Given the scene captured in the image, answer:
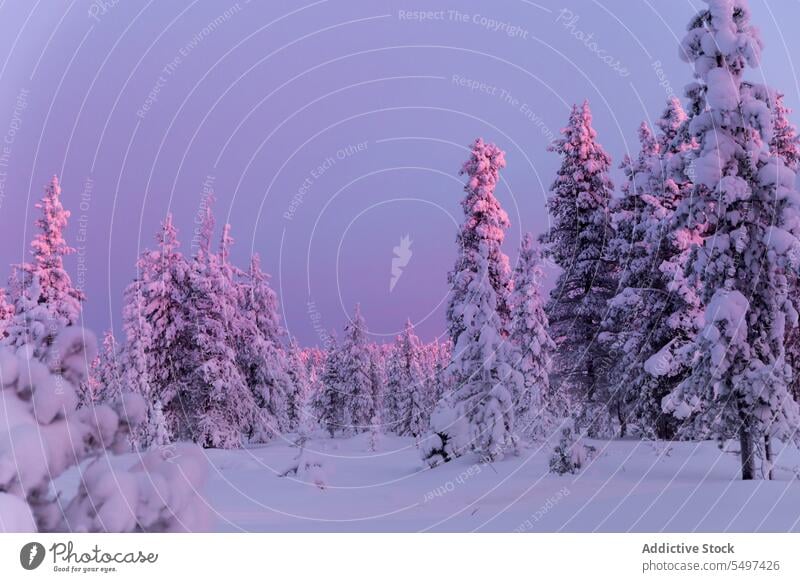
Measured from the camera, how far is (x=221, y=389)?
38438 mm

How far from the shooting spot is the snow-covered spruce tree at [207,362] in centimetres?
3809

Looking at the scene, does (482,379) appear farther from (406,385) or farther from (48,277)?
(406,385)

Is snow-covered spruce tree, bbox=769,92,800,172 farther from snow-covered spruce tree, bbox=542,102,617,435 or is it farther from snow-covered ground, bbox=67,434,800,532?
snow-covered ground, bbox=67,434,800,532

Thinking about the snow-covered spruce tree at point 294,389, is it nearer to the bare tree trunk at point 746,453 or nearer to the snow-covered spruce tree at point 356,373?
the snow-covered spruce tree at point 356,373

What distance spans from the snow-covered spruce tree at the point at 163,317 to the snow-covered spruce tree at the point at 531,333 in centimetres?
1891

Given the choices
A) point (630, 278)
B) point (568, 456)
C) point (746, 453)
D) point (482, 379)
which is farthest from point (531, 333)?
point (746, 453)

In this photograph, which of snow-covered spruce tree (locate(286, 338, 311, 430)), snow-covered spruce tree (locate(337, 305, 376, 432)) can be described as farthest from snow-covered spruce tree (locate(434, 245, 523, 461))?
snow-covered spruce tree (locate(337, 305, 376, 432))

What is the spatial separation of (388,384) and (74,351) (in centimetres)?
7424

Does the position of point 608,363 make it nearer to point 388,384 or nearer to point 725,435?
point 725,435

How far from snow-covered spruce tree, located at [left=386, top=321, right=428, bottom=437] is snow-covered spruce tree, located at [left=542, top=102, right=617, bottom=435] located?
32.4 meters

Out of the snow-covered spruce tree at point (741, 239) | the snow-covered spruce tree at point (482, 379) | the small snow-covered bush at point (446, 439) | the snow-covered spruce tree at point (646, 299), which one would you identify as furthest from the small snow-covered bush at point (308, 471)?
the snow-covered spruce tree at point (646, 299)

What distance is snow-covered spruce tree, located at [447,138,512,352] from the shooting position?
1168 inches
